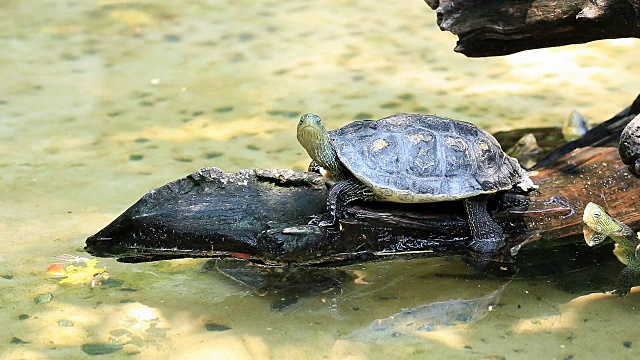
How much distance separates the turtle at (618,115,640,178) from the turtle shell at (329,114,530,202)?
52 centimetres

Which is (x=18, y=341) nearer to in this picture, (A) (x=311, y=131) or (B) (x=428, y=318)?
(A) (x=311, y=131)

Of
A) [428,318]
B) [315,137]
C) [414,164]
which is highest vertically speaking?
[315,137]

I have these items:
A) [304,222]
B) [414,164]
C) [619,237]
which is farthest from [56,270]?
[619,237]

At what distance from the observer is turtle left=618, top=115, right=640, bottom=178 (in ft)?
10.9

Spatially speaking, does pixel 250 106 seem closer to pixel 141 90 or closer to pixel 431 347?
pixel 141 90

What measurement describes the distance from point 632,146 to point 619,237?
491 millimetres

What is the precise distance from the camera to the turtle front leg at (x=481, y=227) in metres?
3.69

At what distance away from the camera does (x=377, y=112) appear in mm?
5531

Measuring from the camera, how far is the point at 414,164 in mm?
3600

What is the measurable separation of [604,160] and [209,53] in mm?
3674

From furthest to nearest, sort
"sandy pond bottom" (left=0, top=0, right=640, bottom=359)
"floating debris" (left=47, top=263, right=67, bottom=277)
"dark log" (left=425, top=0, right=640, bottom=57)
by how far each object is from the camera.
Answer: "dark log" (left=425, top=0, right=640, bottom=57) → "floating debris" (left=47, top=263, right=67, bottom=277) → "sandy pond bottom" (left=0, top=0, right=640, bottom=359)

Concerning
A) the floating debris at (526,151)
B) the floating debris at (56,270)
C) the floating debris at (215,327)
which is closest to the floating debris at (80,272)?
the floating debris at (56,270)

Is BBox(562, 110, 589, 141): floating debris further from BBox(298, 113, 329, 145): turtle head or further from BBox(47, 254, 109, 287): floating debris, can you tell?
BBox(47, 254, 109, 287): floating debris

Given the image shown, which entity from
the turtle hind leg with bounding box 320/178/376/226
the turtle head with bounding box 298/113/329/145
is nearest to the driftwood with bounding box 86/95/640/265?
the turtle hind leg with bounding box 320/178/376/226
